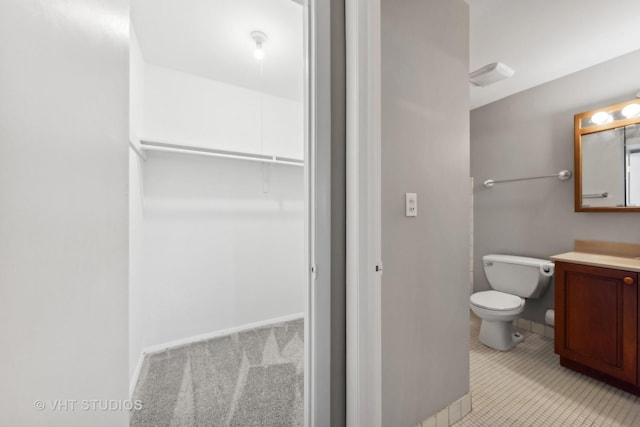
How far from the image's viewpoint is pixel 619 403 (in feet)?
5.11

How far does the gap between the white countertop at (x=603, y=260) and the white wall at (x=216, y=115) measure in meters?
2.47

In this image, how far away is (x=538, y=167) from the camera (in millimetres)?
2426

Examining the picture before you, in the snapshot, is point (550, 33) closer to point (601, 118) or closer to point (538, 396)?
point (601, 118)

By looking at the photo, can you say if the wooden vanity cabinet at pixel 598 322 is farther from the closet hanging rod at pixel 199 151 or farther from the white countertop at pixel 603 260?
the closet hanging rod at pixel 199 151

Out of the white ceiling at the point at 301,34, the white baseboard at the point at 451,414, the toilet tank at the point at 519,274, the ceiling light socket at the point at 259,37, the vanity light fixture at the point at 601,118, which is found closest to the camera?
the white baseboard at the point at 451,414

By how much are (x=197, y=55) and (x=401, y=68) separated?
172cm

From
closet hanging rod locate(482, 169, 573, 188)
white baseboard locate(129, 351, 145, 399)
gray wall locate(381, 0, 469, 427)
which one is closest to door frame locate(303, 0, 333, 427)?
gray wall locate(381, 0, 469, 427)

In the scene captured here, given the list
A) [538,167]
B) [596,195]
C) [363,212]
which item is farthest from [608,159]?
[363,212]

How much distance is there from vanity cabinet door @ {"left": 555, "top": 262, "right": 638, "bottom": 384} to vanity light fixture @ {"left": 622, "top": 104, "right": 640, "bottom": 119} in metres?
1.23

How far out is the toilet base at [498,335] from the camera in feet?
7.07

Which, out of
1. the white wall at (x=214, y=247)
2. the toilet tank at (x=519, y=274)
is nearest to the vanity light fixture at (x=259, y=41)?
the white wall at (x=214, y=247)

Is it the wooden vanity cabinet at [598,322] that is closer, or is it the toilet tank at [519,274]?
the wooden vanity cabinet at [598,322]

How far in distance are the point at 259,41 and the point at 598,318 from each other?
308 cm

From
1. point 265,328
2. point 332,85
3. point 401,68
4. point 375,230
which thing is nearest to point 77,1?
point 332,85
